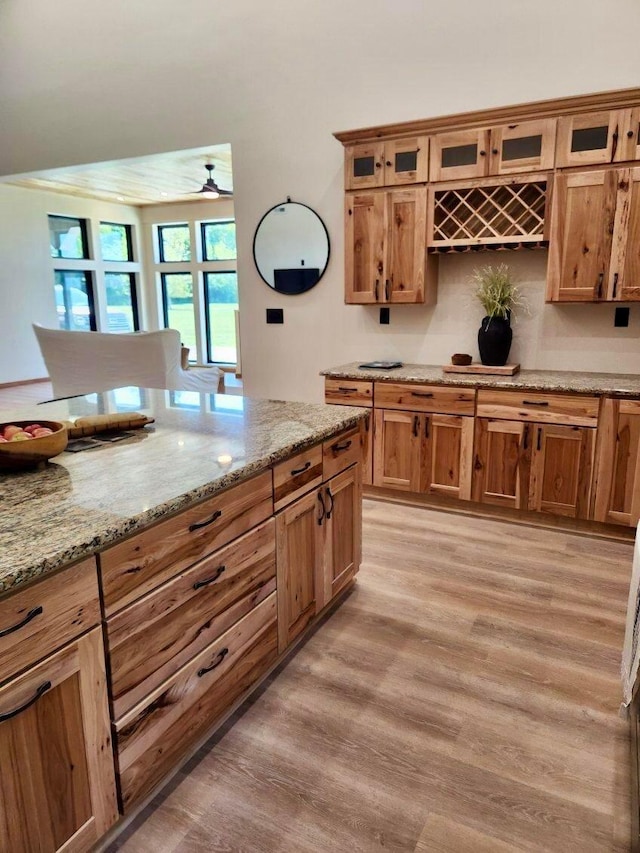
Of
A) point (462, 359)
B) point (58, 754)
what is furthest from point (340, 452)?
point (462, 359)

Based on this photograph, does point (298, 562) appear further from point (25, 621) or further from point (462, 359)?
point (462, 359)

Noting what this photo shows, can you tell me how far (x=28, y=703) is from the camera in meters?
1.11

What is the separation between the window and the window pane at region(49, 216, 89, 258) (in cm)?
200

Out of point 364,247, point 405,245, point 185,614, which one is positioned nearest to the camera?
point 185,614

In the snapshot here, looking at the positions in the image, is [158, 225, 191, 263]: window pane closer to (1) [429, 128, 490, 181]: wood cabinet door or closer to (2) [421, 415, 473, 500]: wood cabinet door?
(1) [429, 128, 490, 181]: wood cabinet door

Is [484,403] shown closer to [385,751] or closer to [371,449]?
[371,449]

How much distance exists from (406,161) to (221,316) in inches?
283

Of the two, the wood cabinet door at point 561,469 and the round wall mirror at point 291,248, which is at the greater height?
the round wall mirror at point 291,248

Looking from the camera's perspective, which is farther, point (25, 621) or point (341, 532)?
point (341, 532)

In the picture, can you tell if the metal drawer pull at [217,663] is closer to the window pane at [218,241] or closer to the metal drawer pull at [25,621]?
the metal drawer pull at [25,621]

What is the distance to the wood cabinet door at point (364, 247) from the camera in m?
3.65

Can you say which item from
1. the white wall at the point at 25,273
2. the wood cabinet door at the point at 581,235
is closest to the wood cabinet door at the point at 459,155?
the wood cabinet door at the point at 581,235

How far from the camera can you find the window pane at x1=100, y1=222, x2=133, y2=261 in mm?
10086

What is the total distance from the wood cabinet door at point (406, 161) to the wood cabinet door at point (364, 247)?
13cm
